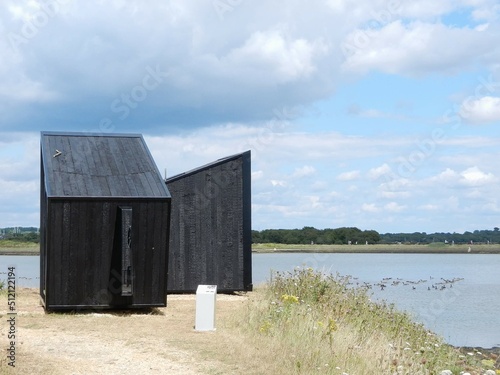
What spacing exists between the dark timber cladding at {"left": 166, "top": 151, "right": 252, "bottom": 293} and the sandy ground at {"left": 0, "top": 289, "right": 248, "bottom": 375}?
3173 mm

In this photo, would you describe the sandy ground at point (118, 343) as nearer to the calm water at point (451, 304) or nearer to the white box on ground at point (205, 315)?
the white box on ground at point (205, 315)

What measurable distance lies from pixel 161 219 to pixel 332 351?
588cm

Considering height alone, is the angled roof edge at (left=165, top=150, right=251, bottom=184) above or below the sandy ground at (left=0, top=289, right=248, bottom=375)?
above

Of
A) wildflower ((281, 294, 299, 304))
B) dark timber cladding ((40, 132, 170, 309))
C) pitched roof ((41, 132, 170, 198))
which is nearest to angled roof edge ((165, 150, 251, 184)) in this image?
pitched roof ((41, 132, 170, 198))

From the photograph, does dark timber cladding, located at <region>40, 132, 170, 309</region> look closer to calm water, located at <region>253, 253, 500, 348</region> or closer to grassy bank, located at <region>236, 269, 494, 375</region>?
grassy bank, located at <region>236, 269, 494, 375</region>

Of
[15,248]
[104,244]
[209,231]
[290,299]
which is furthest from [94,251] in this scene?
[15,248]

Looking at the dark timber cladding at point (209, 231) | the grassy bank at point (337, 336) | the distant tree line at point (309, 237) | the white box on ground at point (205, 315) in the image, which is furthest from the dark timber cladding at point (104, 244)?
the distant tree line at point (309, 237)

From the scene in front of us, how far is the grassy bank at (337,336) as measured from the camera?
10.3 m

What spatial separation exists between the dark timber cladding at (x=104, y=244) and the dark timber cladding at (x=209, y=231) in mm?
3984

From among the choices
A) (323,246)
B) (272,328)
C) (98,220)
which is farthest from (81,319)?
(323,246)

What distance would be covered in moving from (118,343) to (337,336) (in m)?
3.38

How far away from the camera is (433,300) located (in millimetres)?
25609

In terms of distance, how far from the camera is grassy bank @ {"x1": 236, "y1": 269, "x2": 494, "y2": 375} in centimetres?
1034

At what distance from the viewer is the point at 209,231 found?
1984 centimetres
